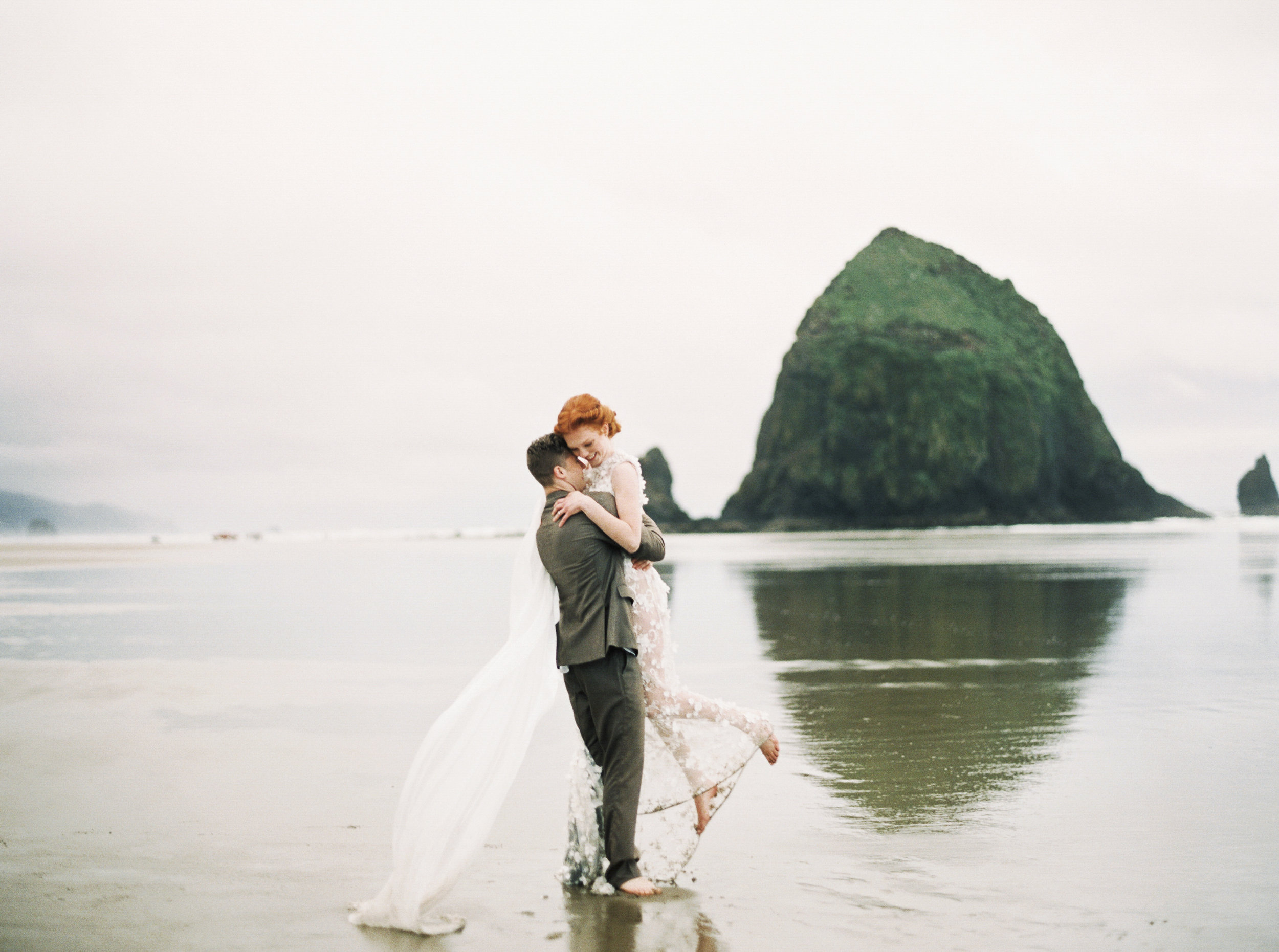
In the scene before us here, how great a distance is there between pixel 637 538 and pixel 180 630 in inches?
485

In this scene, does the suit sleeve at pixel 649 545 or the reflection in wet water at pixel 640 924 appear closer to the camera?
the reflection in wet water at pixel 640 924

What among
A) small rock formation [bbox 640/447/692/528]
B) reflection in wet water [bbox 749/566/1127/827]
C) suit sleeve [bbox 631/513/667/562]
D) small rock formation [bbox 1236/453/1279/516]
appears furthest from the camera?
small rock formation [bbox 1236/453/1279/516]

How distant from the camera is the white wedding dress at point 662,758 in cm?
455

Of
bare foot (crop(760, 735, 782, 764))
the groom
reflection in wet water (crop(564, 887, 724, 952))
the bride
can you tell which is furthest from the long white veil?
bare foot (crop(760, 735, 782, 764))

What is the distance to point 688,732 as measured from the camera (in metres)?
4.70

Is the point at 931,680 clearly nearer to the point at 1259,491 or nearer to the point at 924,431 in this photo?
the point at 924,431

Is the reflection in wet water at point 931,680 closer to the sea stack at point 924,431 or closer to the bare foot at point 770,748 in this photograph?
the bare foot at point 770,748

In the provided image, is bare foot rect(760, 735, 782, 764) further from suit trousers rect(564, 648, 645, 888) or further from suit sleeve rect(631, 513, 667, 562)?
suit sleeve rect(631, 513, 667, 562)

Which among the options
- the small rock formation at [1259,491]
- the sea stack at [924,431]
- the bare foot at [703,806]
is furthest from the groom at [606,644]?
Answer: the small rock formation at [1259,491]

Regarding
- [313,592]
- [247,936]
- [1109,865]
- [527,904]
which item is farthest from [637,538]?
[313,592]

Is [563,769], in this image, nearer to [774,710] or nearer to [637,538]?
[774,710]

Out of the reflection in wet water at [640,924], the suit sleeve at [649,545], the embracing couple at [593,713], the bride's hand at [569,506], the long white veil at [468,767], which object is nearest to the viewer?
the reflection in wet water at [640,924]

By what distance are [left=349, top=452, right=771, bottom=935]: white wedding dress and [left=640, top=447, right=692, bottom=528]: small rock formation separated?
295 ft

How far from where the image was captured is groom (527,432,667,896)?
4422mm
